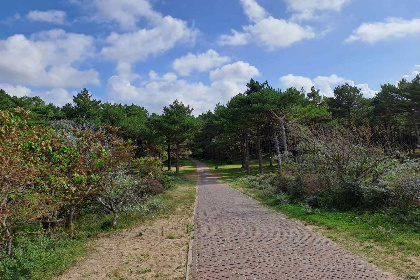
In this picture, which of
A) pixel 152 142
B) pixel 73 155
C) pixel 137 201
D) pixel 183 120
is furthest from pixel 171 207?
pixel 152 142

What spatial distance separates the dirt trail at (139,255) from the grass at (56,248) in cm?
36

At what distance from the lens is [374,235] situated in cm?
762

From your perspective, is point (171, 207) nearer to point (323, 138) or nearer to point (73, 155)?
point (73, 155)

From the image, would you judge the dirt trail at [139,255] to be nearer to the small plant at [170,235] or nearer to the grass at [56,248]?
the small plant at [170,235]

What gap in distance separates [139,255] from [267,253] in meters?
3.17

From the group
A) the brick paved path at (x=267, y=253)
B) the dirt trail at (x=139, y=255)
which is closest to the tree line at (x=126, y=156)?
the dirt trail at (x=139, y=255)

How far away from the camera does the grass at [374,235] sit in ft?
19.1

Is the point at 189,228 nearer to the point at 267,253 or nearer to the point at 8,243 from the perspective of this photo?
the point at 267,253

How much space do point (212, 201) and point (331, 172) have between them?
6.11 metres

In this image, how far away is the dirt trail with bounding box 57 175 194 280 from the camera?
19.6ft

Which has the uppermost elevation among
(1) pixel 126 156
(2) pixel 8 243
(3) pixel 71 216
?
(1) pixel 126 156

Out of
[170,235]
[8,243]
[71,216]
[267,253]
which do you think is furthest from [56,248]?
[267,253]

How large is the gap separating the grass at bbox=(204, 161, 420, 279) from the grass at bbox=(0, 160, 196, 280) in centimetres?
634

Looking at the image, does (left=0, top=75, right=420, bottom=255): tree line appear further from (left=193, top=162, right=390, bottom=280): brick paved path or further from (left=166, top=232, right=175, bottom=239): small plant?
(left=193, top=162, right=390, bottom=280): brick paved path
